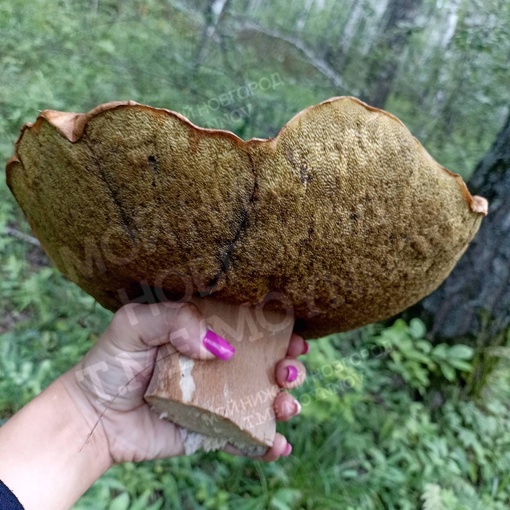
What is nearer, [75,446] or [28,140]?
[28,140]

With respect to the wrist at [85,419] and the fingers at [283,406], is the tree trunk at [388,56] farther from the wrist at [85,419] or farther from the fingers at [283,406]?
the wrist at [85,419]

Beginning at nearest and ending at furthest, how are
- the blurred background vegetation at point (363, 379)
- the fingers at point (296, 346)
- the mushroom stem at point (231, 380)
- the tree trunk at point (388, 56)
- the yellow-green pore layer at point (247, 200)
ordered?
1. the yellow-green pore layer at point (247, 200)
2. the mushroom stem at point (231, 380)
3. the fingers at point (296, 346)
4. the blurred background vegetation at point (363, 379)
5. the tree trunk at point (388, 56)

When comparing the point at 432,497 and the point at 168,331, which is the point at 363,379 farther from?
the point at 168,331

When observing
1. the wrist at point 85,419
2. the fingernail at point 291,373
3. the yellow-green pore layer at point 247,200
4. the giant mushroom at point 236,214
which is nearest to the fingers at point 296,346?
the fingernail at point 291,373

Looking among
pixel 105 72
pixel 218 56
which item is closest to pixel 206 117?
pixel 105 72

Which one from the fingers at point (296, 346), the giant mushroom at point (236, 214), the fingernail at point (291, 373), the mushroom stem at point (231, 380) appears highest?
the giant mushroom at point (236, 214)

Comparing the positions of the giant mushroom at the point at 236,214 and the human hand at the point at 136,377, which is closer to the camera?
the giant mushroom at the point at 236,214

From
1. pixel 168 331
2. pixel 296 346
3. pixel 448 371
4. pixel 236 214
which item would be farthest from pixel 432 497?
Answer: pixel 236 214

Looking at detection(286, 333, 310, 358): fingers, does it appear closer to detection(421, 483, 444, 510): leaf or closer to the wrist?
the wrist

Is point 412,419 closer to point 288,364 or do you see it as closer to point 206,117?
point 288,364
